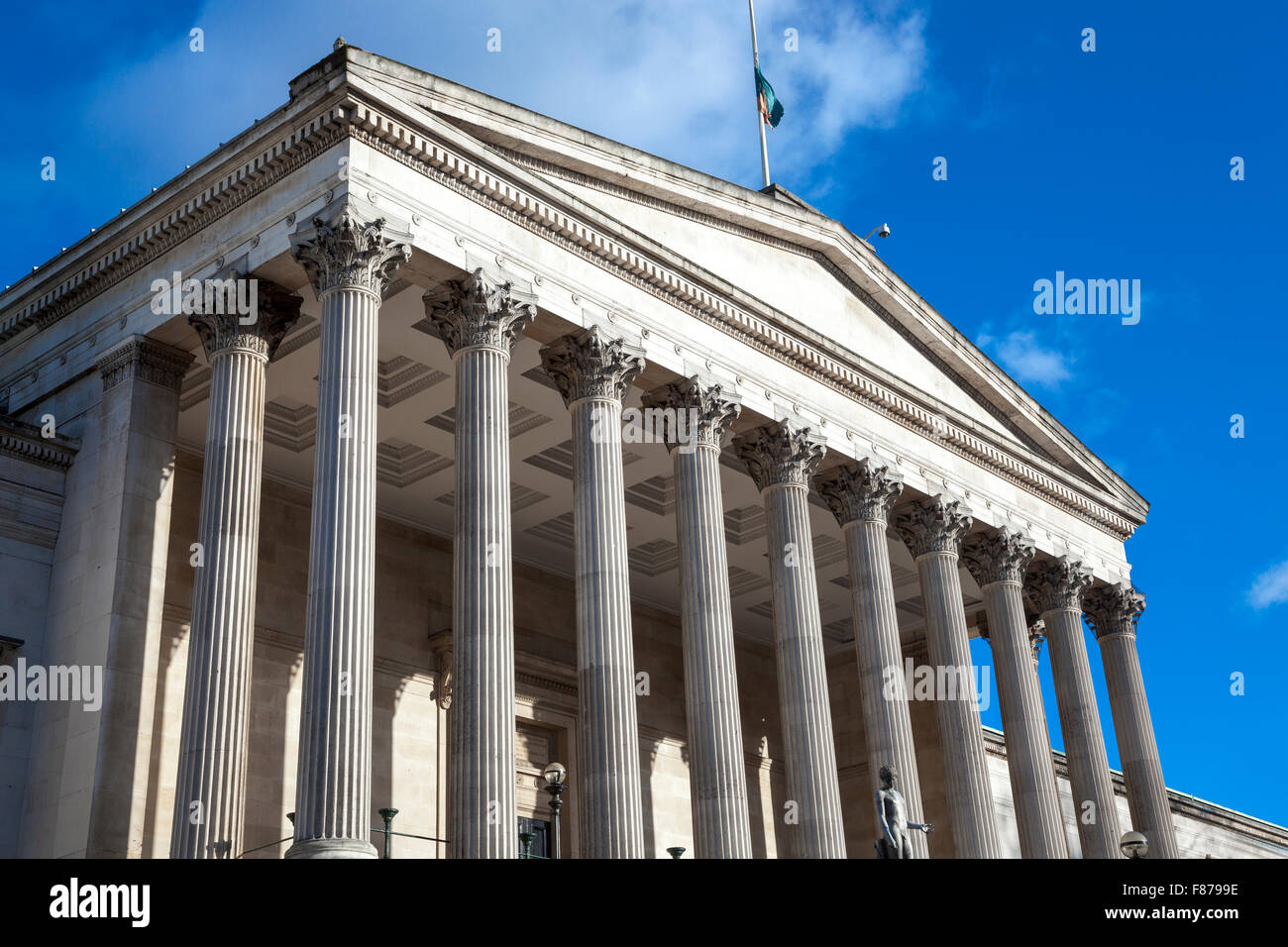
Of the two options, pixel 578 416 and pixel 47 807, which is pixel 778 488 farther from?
pixel 47 807

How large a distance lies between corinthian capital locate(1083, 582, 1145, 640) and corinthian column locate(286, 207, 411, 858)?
25.2 metres

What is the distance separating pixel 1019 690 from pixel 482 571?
59.4 ft

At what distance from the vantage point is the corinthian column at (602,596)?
2606 cm

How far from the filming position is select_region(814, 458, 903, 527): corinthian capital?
117ft

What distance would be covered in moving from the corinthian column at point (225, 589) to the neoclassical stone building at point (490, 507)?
0.23 ft

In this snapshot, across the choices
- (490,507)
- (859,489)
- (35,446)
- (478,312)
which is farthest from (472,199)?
(859,489)

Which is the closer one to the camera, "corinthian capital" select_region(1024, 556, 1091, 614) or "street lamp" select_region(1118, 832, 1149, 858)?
"street lamp" select_region(1118, 832, 1149, 858)

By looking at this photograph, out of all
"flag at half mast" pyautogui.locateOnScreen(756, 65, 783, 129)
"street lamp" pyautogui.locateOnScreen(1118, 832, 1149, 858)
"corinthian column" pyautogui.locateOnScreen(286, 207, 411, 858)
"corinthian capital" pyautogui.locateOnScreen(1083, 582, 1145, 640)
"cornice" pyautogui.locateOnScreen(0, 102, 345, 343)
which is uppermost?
"flag at half mast" pyautogui.locateOnScreen(756, 65, 783, 129)

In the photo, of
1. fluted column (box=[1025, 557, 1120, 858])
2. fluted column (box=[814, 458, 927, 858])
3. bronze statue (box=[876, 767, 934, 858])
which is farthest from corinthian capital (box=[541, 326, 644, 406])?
fluted column (box=[1025, 557, 1120, 858])

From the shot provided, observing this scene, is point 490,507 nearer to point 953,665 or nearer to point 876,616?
point 876,616

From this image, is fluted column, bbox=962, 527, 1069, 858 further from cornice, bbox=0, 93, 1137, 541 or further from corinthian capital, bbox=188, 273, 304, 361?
corinthian capital, bbox=188, 273, 304, 361

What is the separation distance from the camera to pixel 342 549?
23656mm

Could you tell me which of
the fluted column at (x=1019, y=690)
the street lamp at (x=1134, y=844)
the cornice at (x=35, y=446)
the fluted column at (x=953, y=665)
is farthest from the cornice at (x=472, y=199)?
the street lamp at (x=1134, y=844)
